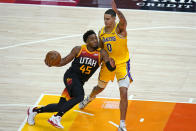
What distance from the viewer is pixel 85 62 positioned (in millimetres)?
6500

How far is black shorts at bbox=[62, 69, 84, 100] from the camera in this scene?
6.50 metres

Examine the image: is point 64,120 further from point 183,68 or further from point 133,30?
point 133,30

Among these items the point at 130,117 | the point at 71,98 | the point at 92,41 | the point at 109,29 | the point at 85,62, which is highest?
the point at 109,29

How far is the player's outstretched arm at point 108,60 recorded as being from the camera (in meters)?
6.27

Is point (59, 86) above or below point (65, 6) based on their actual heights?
below

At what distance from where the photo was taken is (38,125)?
6.73 metres

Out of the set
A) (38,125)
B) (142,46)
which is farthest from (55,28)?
(38,125)

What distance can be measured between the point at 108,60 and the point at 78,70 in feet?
1.89

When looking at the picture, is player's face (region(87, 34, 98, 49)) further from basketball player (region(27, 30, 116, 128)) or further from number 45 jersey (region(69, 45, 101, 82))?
number 45 jersey (region(69, 45, 101, 82))

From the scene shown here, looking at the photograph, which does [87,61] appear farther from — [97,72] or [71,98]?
[97,72]

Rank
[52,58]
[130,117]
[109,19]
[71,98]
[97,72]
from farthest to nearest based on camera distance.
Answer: [97,72] → [130,117] → [71,98] → [109,19] → [52,58]

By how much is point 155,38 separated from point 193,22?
1609 millimetres

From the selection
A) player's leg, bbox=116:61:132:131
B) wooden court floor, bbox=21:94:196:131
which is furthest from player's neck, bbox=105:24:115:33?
wooden court floor, bbox=21:94:196:131

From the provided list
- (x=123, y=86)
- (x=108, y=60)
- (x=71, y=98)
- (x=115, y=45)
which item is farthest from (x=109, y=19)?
(x=71, y=98)
